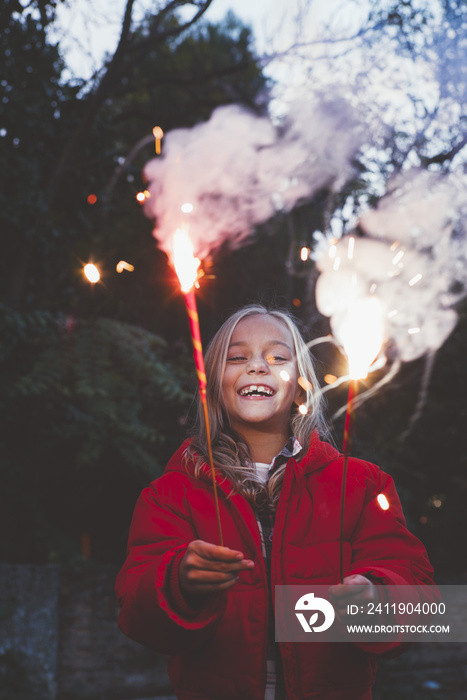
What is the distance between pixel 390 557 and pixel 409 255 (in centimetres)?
584

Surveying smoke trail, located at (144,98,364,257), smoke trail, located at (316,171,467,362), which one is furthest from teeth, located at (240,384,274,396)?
smoke trail, located at (144,98,364,257)

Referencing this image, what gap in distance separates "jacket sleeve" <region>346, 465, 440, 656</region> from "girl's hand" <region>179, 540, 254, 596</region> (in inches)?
16.3

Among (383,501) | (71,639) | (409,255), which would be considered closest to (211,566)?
(383,501)

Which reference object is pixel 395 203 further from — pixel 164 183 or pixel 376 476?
pixel 376 476

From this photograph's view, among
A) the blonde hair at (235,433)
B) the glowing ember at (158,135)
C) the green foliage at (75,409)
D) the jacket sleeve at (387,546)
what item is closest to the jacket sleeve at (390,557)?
the jacket sleeve at (387,546)

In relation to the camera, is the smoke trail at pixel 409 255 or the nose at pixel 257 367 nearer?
the nose at pixel 257 367

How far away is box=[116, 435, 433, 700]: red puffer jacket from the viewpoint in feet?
5.18

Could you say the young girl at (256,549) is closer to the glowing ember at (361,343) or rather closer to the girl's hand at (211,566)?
the girl's hand at (211,566)

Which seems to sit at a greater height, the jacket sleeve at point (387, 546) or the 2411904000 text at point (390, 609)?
the jacket sleeve at point (387, 546)

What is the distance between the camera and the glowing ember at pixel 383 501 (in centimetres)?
188

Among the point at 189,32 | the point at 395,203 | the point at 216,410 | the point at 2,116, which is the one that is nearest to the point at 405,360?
the point at 395,203

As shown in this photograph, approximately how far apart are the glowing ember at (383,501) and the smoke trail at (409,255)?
444 centimetres

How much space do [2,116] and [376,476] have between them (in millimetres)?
5241

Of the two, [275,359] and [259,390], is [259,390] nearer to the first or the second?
[259,390]
